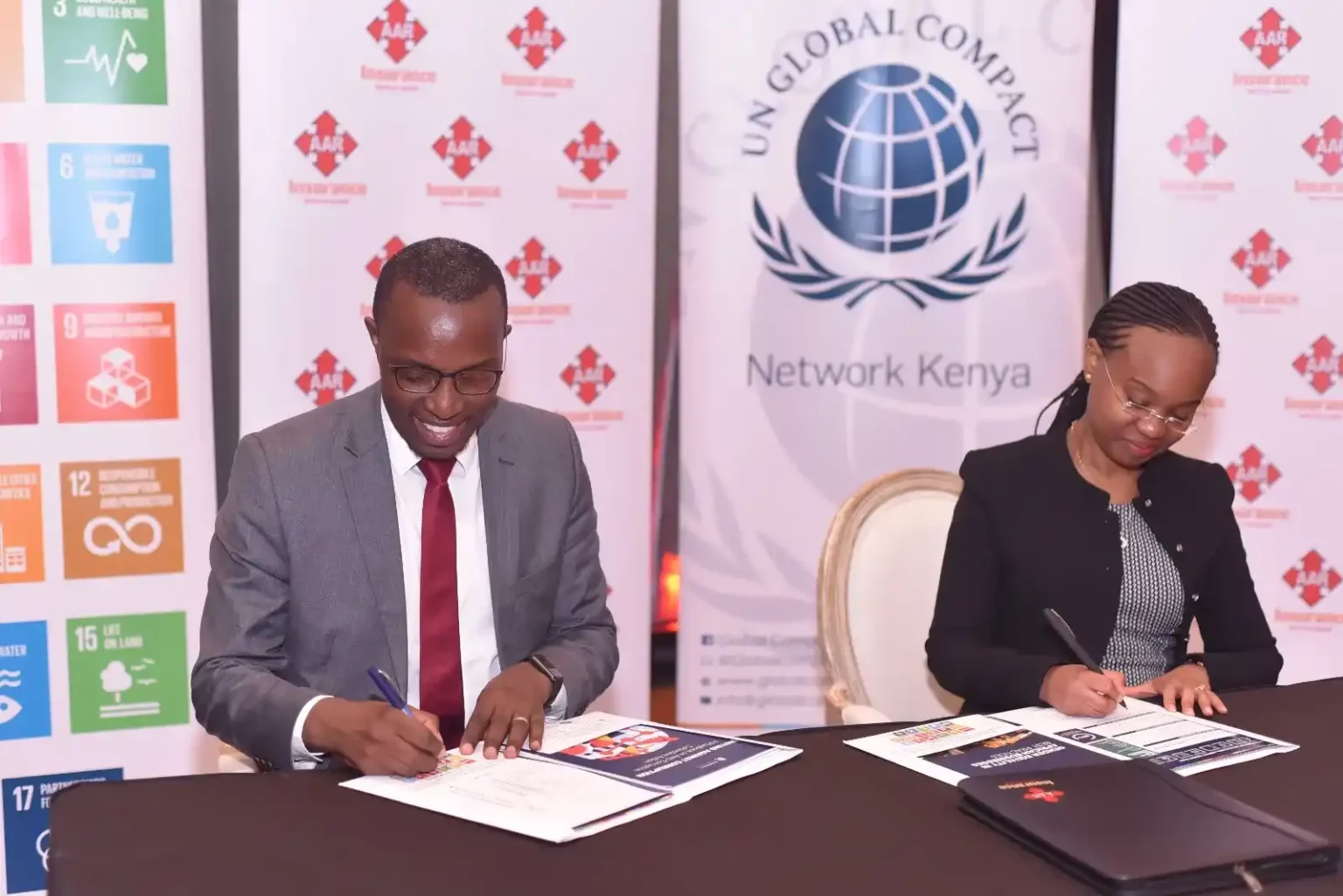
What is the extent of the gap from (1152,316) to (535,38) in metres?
2.10

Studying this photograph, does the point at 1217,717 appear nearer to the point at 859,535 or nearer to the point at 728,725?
the point at 859,535

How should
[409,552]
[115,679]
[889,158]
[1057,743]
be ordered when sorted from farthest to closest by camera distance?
[889,158]
[115,679]
[409,552]
[1057,743]

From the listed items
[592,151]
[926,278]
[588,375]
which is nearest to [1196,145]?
[926,278]

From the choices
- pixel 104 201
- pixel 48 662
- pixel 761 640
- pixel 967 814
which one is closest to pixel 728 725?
pixel 761 640

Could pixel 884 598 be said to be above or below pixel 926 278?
below

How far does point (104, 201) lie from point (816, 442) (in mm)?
2045

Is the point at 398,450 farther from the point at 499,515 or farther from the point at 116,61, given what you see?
the point at 116,61

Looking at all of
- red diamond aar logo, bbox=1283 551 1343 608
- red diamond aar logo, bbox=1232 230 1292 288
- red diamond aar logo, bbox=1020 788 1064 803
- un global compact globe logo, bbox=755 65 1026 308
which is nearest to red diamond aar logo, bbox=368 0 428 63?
un global compact globe logo, bbox=755 65 1026 308

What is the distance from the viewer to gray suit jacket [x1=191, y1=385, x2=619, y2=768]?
208 centimetres

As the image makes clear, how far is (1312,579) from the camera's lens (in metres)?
4.24

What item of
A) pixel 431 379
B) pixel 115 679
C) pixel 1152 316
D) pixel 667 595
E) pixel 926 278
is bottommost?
pixel 667 595

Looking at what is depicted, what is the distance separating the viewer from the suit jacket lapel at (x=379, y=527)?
2.20 metres

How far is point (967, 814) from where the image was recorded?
1678 mm

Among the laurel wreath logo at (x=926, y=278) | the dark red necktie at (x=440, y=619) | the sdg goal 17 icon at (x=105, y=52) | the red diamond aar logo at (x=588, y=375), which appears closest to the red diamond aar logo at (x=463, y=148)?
the red diamond aar logo at (x=588, y=375)
